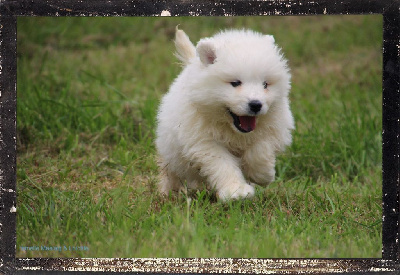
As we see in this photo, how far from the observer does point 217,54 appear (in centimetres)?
420

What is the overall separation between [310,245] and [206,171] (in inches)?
37.8

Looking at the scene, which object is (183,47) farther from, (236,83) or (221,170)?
(221,170)

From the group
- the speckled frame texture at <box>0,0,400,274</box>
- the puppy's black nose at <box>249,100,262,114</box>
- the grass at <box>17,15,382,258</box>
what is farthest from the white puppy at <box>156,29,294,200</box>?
the speckled frame texture at <box>0,0,400,274</box>

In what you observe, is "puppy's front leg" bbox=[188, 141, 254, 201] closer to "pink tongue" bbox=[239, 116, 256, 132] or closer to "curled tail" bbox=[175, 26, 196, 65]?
"pink tongue" bbox=[239, 116, 256, 132]

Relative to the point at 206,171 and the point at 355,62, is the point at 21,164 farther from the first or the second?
the point at 355,62

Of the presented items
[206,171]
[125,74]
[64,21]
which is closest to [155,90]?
[125,74]

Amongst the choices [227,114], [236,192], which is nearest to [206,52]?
[227,114]

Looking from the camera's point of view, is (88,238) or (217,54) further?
(217,54)

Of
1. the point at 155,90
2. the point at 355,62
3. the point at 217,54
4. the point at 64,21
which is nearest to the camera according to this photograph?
the point at 217,54

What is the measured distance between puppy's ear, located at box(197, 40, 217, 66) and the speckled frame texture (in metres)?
0.60

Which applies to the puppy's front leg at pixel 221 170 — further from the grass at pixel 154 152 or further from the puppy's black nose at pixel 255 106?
the puppy's black nose at pixel 255 106

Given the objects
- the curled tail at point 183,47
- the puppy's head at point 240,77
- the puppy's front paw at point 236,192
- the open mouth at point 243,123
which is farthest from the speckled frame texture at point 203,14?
the curled tail at point 183,47

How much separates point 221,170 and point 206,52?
0.79 metres

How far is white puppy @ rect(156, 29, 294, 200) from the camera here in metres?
4.11
